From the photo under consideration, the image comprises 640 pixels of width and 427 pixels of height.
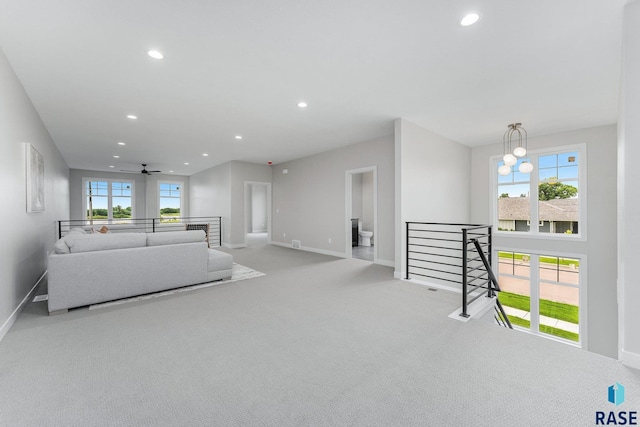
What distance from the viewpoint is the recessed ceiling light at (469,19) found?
2.04m

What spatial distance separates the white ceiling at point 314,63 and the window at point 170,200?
635 centimetres

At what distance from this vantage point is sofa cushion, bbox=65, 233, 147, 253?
9.96 ft

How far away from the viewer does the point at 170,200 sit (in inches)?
441

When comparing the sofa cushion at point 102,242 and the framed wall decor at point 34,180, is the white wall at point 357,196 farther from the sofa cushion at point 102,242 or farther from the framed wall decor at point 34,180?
the framed wall decor at point 34,180

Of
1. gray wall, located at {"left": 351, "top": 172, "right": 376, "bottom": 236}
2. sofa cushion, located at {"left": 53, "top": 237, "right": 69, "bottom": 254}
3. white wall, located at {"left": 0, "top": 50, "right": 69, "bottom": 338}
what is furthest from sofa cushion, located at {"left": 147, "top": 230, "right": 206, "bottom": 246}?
gray wall, located at {"left": 351, "top": 172, "right": 376, "bottom": 236}

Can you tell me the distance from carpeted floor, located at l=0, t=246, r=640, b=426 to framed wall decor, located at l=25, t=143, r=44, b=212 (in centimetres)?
142

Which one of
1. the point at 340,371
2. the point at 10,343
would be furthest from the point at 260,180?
the point at 340,371

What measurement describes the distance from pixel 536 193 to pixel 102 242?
318 inches

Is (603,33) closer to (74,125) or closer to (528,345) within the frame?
(528,345)

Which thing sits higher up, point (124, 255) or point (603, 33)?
point (603, 33)

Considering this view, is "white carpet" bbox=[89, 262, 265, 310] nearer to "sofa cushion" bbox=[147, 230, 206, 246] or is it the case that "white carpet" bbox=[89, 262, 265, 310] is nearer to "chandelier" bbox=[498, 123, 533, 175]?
"sofa cushion" bbox=[147, 230, 206, 246]

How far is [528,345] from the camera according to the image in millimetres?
2184

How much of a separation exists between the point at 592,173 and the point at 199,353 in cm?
718

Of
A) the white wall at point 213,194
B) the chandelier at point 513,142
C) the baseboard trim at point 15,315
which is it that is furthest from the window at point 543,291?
the white wall at point 213,194
